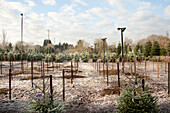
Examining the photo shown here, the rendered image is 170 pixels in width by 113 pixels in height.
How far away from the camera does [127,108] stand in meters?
2.02

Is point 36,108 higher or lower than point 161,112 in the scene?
higher

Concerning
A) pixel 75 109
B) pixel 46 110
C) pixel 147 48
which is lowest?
pixel 75 109

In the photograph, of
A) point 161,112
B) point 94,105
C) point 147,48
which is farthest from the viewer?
point 147,48

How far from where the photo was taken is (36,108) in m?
1.94

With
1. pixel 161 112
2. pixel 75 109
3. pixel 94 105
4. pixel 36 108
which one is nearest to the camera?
pixel 36 108

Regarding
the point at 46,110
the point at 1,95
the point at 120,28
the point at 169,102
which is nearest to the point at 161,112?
the point at 169,102

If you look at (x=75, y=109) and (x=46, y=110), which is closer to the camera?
(x=46, y=110)

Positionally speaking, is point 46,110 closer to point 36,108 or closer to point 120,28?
point 36,108

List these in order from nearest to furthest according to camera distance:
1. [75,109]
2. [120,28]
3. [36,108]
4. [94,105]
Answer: [36,108] → [75,109] → [94,105] → [120,28]

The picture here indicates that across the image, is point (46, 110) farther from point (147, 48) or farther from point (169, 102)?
point (147, 48)

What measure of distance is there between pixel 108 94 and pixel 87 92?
2.17 ft

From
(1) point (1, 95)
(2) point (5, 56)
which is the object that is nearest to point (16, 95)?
(1) point (1, 95)

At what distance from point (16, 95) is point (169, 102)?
421 cm

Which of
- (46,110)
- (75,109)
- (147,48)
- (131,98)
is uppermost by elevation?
(147,48)
